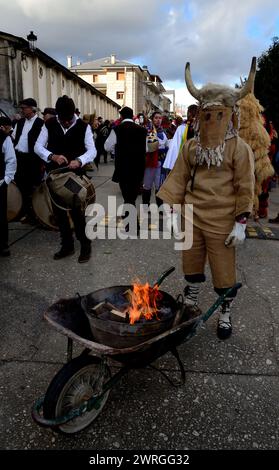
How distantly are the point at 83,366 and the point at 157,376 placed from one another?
2.71 feet

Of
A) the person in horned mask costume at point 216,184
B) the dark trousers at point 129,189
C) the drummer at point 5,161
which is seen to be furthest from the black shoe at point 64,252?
the person in horned mask costume at point 216,184

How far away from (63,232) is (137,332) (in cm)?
308

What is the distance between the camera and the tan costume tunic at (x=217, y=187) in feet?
9.27

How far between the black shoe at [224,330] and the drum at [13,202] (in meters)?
3.55

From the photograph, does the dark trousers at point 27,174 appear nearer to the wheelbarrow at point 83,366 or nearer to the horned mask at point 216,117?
the horned mask at point 216,117

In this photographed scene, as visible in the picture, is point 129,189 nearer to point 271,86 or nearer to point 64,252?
point 64,252

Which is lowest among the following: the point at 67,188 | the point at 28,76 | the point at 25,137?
the point at 67,188

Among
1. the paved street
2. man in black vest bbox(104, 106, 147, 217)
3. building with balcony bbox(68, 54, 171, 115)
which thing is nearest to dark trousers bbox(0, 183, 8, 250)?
the paved street

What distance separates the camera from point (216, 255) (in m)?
3.04

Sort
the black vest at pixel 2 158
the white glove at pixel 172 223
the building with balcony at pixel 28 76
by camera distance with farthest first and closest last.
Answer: the building with balcony at pixel 28 76
the white glove at pixel 172 223
the black vest at pixel 2 158

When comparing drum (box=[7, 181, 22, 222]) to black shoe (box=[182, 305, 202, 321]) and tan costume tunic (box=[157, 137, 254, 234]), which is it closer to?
tan costume tunic (box=[157, 137, 254, 234])

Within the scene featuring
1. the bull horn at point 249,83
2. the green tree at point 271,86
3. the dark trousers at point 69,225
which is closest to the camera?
the bull horn at point 249,83

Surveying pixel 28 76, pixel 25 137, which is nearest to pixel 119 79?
pixel 28 76

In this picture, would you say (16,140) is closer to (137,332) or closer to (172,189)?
(172,189)
